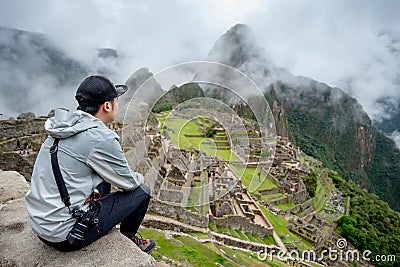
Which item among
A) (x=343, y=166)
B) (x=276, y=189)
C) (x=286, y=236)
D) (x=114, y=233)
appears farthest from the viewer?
(x=343, y=166)

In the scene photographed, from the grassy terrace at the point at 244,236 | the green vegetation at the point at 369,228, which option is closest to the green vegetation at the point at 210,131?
the grassy terrace at the point at 244,236

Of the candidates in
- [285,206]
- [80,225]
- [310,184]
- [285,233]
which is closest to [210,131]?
[285,233]

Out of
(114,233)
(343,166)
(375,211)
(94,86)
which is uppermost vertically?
(343,166)

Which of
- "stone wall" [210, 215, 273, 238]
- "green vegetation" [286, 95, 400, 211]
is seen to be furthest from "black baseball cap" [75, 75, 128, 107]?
"green vegetation" [286, 95, 400, 211]

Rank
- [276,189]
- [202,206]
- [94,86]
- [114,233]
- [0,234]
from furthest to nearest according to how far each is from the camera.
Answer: [276,189] < [202,206] < [0,234] < [114,233] < [94,86]

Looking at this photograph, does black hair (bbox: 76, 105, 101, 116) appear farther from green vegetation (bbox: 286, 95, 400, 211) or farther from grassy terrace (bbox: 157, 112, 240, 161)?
green vegetation (bbox: 286, 95, 400, 211)

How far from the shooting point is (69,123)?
242 cm

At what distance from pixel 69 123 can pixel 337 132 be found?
5053 inches

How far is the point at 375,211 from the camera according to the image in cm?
3712

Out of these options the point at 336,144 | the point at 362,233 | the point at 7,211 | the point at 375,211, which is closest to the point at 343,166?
the point at 336,144

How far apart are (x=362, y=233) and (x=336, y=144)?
95.2 meters

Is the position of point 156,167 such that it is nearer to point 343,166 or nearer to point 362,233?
point 362,233

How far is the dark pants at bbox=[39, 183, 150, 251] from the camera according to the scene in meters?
2.63

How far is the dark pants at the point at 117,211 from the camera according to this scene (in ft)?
8.63
